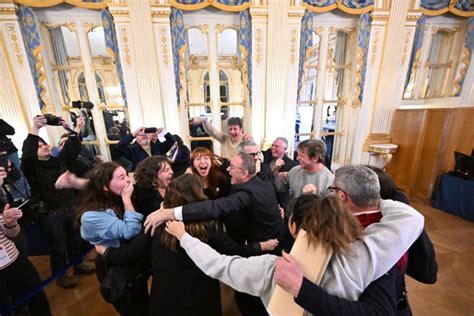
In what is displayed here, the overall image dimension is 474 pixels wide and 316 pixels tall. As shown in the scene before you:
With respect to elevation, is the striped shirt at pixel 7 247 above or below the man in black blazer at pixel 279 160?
below

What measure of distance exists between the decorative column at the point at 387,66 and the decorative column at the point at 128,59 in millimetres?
4509

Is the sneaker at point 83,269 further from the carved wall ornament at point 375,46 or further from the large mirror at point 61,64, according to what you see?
the carved wall ornament at point 375,46

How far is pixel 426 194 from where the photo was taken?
373 centimetres

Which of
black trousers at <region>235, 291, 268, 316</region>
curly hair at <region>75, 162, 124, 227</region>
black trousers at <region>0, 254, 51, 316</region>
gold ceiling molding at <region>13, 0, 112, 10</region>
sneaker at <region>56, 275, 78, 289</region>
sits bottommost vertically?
sneaker at <region>56, 275, 78, 289</region>

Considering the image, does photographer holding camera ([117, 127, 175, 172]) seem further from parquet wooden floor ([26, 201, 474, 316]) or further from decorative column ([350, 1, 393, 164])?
decorative column ([350, 1, 393, 164])

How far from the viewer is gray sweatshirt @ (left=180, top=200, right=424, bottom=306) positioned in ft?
2.17

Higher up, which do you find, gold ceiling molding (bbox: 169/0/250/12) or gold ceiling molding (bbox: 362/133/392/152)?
gold ceiling molding (bbox: 169/0/250/12)

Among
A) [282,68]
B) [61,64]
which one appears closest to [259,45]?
[282,68]

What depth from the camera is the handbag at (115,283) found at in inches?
45.3

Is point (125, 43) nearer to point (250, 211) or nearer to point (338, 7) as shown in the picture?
point (250, 211)

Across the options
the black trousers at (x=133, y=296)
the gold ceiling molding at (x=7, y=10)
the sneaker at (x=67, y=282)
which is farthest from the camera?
the gold ceiling molding at (x=7, y=10)

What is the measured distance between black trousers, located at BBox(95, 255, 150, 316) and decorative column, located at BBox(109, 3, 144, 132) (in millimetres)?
3058

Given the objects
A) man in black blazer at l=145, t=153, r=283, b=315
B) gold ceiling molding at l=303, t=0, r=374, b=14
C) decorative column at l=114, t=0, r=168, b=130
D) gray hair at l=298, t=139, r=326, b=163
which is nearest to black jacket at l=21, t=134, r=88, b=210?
man in black blazer at l=145, t=153, r=283, b=315

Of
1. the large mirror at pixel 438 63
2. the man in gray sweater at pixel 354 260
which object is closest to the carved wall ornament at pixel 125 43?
the man in gray sweater at pixel 354 260
